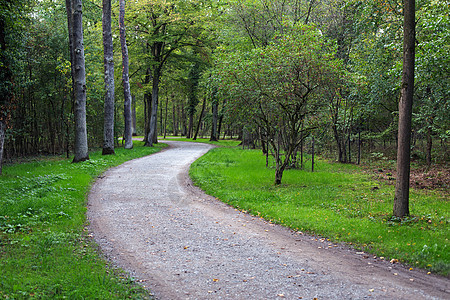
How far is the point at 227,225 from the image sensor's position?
21.9 ft

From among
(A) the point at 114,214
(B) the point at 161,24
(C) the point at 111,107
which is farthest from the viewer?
(B) the point at 161,24

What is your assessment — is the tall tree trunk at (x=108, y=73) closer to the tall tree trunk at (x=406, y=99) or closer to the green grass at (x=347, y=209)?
the green grass at (x=347, y=209)

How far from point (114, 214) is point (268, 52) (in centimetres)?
681

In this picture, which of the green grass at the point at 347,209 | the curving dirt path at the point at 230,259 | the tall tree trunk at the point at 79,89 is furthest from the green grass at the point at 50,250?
the tall tree trunk at the point at 79,89

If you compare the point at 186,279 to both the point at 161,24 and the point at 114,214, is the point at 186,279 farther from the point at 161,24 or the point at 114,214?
the point at 161,24

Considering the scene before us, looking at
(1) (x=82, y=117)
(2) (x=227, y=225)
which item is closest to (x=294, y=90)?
(2) (x=227, y=225)

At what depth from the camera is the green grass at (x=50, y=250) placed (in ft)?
11.8

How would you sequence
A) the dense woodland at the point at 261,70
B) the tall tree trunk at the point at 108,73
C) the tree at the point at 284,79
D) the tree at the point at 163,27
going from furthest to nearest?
the tree at the point at 163,27 → the tall tree trunk at the point at 108,73 → the dense woodland at the point at 261,70 → the tree at the point at 284,79

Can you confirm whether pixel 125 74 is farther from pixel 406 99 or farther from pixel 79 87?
pixel 406 99

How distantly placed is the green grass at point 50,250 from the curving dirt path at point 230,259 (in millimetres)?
329

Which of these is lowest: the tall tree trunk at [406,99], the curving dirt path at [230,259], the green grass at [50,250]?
the curving dirt path at [230,259]

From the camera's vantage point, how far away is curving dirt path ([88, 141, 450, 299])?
3895mm

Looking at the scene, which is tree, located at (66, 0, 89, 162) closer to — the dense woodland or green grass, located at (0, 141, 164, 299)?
the dense woodland

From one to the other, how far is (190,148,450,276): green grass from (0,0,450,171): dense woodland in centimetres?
150
